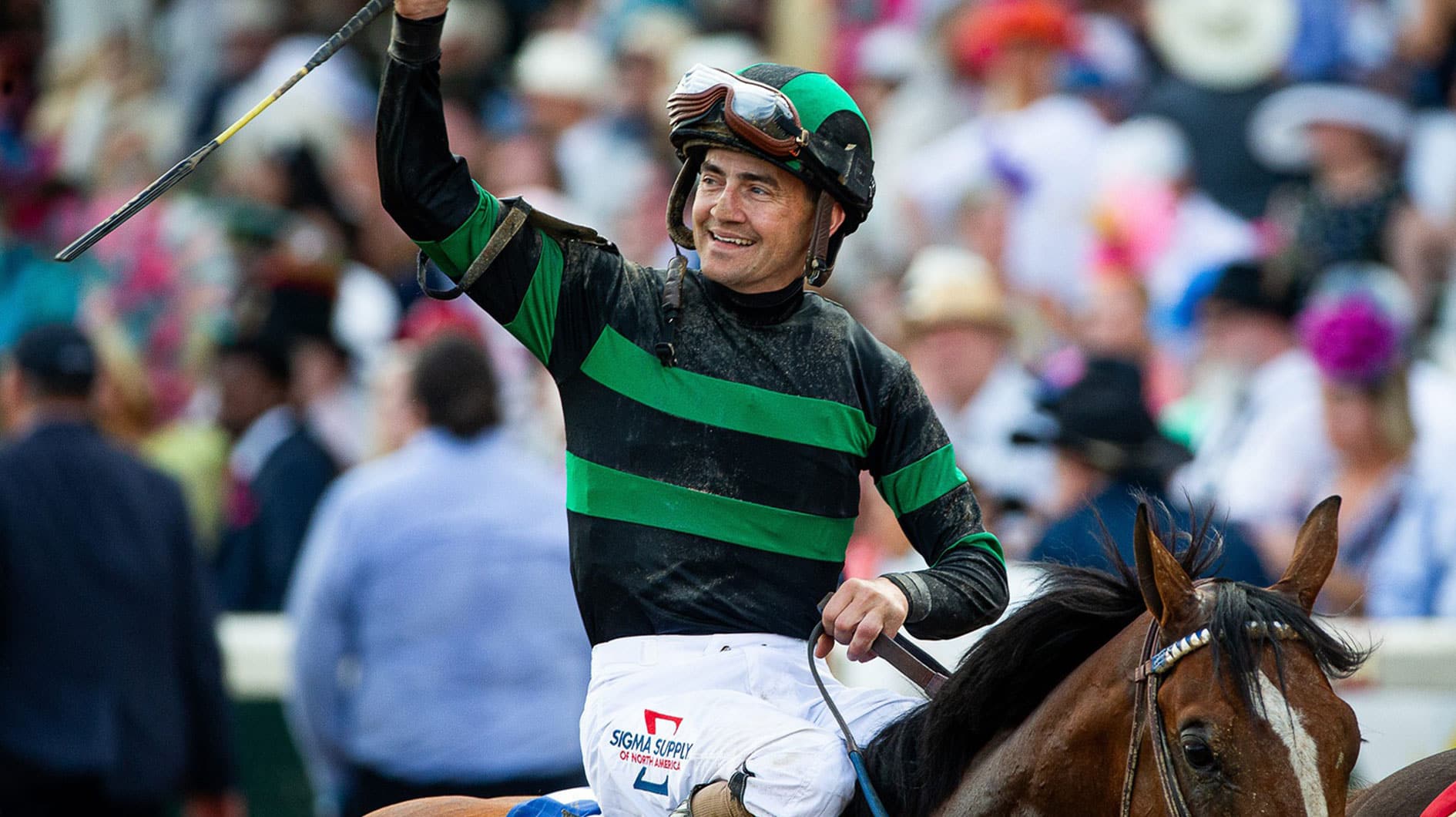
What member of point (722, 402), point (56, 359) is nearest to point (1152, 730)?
point (722, 402)

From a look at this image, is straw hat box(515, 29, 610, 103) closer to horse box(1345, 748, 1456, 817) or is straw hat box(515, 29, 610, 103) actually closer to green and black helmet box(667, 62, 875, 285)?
green and black helmet box(667, 62, 875, 285)

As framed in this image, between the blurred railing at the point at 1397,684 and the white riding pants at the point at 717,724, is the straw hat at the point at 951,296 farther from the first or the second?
the white riding pants at the point at 717,724

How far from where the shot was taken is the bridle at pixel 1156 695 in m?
2.86

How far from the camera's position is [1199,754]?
283 cm

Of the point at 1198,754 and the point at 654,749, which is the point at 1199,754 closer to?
the point at 1198,754

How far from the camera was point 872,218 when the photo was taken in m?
10.7

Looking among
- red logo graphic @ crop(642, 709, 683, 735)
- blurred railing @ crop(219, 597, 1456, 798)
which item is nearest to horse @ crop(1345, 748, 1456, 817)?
red logo graphic @ crop(642, 709, 683, 735)

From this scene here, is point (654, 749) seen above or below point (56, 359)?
below

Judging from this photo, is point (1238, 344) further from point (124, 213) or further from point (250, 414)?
point (124, 213)

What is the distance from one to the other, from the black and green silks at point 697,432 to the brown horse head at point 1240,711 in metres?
0.45

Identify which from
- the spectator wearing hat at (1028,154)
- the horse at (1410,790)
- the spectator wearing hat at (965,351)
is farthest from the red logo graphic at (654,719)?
the spectator wearing hat at (1028,154)

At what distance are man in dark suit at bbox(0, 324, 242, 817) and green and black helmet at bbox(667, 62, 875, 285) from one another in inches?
154

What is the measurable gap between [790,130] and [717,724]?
101cm

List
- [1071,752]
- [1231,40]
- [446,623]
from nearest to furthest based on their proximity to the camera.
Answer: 1. [1071,752]
2. [446,623]
3. [1231,40]
